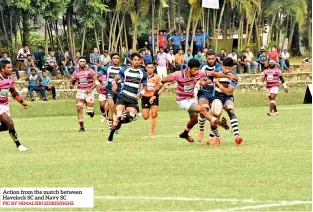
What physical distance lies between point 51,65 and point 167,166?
30648 mm

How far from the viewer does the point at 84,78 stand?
88.3 ft

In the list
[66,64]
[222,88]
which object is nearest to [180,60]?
[66,64]

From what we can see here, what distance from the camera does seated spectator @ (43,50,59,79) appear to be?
1790 inches

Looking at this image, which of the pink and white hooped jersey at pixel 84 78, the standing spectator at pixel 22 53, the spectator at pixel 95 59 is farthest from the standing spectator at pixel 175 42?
the pink and white hooped jersey at pixel 84 78

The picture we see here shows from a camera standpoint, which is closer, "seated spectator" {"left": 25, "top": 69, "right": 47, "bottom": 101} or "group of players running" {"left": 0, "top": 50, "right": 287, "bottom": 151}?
"group of players running" {"left": 0, "top": 50, "right": 287, "bottom": 151}

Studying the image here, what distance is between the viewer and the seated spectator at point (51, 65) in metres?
45.5

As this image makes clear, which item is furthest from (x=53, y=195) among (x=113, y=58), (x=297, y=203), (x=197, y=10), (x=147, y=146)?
(x=197, y=10)

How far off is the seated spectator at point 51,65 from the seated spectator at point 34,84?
2731 mm

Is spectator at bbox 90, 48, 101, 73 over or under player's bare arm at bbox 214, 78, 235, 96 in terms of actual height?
under

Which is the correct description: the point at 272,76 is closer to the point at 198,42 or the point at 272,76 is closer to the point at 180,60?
the point at 180,60

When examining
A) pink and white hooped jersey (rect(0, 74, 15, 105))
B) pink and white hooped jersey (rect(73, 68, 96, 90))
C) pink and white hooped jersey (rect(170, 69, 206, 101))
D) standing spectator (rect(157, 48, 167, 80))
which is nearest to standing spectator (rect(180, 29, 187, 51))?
standing spectator (rect(157, 48, 167, 80))

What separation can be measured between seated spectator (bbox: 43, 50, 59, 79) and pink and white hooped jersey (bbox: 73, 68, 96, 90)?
723 inches

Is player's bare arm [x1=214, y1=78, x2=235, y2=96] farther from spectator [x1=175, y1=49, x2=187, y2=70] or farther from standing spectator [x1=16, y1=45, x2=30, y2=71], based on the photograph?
spectator [x1=175, y1=49, x2=187, y2=70]

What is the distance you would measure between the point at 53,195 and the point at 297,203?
3043 millimetres
